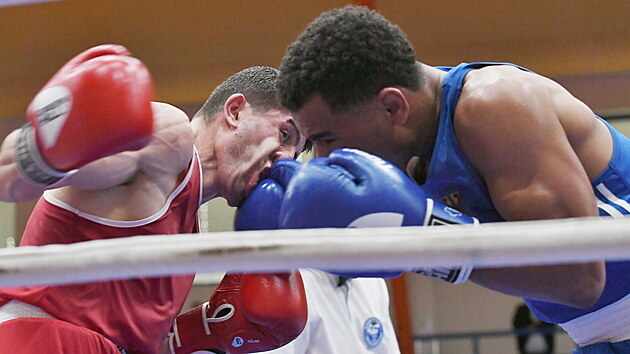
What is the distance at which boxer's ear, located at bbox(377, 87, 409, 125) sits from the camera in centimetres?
126

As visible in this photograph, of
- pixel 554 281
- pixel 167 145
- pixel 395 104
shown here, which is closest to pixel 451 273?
pixel 554 281

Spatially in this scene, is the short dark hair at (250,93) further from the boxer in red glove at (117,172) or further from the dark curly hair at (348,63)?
the dark curly hair at (348,63)

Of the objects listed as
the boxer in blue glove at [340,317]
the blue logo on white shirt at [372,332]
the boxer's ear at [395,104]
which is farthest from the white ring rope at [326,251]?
the blue logo on white shirt at [372,332]

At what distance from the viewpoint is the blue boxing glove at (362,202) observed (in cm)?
102

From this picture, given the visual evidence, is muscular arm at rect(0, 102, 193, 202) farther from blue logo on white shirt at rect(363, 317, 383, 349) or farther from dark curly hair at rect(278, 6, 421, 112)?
blue logo on white shirt at rect(363, 317, 383, 349)

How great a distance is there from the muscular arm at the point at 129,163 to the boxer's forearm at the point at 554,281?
2.03ft

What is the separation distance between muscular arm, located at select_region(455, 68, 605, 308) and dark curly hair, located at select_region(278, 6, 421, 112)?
0.19m

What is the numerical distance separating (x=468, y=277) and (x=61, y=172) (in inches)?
25.1

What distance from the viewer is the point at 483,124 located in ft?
3.67

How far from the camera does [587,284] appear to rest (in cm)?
106

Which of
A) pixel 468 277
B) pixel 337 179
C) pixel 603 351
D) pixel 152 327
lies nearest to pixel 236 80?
pixel 152 327

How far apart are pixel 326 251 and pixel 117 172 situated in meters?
0.69

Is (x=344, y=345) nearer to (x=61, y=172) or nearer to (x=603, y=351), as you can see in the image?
(x=603, y=351)

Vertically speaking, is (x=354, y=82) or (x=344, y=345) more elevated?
(x=354, y=82)
